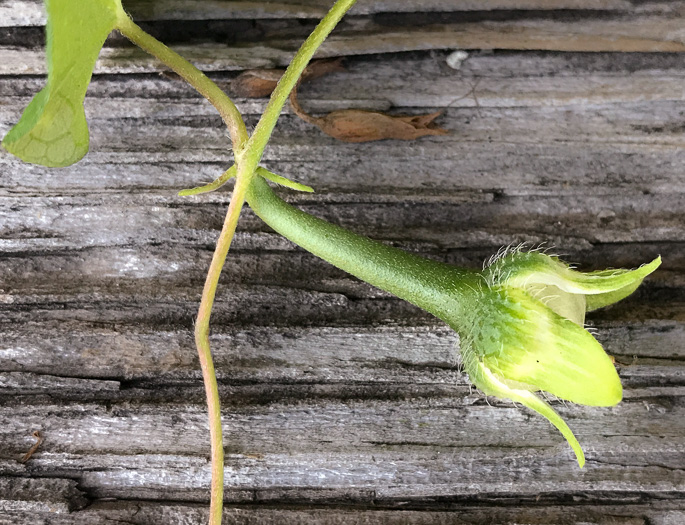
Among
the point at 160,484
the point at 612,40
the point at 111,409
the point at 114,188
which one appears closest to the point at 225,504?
the point at 160,484

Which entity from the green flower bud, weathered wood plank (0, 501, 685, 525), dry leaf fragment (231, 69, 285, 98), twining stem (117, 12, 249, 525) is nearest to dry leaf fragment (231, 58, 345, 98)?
dry leaf fragment (231, 69, 285, 98)

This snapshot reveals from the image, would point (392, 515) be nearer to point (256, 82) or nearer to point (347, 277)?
point (347, 277)

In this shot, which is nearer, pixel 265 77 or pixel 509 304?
pixel 509 304

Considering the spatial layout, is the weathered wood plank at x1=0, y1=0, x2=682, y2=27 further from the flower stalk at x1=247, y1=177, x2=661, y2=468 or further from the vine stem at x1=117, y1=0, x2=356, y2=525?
the flower stalk at x1=247, y1=177, x2=661, y2=468

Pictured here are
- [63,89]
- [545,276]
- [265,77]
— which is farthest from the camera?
[265,77]

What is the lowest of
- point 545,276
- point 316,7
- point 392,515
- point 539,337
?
point 392,515

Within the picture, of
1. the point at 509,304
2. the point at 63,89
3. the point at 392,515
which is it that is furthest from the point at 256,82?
the point at 392,515

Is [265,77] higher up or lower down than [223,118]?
higher up
